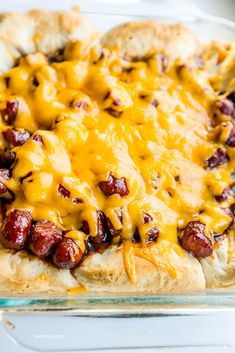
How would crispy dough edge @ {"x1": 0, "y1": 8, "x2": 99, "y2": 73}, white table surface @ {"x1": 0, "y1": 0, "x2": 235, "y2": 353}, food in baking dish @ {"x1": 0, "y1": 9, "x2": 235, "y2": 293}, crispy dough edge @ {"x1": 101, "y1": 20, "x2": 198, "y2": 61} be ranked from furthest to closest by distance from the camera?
crispy dough edge @ {"x1": 101, "y1": 20, "x2": 198, "y2": 61}
crispy dough edge @ {"x1": 0, "y1": 8, "x2": 99, "y2": 73}
food in baking dish @ {"x1": 0, "y1": 9, "x2": 235, "y2": 293}
white table surface @ {"x1": 0, "y1": 0, "x2": 235, "y2": 353}

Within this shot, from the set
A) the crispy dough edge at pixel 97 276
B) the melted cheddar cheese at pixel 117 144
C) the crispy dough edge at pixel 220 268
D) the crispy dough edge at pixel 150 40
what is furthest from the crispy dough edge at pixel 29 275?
the crispy dough edge at pixel 150 40

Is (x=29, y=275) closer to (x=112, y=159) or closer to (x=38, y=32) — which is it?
(x=112, y=159)

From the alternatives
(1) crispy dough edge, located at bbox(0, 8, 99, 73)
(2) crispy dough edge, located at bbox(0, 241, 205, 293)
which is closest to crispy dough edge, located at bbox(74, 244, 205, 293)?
(2) crispy dough edge, located at bbox(0, 241, 205, 293)

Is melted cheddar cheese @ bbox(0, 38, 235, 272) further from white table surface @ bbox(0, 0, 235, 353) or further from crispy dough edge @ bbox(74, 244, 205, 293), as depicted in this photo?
white table surface @ bbox(0, 0, 235, 353)

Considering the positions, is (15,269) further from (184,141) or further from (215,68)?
(215,68)

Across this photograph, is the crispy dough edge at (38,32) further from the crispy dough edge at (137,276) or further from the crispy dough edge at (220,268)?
the crispy dough edge at (220,268)

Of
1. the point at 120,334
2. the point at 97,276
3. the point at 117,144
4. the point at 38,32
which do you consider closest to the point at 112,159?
the point at 117,144

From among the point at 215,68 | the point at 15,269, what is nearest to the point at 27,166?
the point at 15,269
